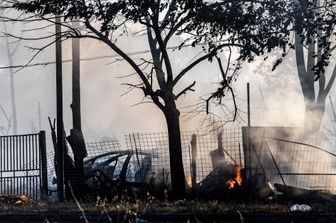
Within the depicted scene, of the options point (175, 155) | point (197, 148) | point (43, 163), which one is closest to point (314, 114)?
point (197, 148)

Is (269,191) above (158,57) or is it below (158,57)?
below

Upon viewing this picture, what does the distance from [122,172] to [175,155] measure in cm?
202

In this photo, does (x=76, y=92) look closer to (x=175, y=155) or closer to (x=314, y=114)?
(x=175, y=155)

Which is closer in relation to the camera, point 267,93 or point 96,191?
point 96,191

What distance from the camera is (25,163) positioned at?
17766mm

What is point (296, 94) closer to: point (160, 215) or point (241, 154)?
point (241, 154)

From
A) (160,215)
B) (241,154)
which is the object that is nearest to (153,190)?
(241,154)

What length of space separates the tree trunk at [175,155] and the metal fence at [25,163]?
13.1ft

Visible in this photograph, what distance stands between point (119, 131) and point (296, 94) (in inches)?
Result: 530

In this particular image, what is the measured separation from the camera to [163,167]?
1647 cm

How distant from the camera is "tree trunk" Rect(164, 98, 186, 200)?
14.8 meters

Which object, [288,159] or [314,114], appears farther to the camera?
[314,114]

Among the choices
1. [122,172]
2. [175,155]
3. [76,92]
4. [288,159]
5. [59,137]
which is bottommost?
[122,172]

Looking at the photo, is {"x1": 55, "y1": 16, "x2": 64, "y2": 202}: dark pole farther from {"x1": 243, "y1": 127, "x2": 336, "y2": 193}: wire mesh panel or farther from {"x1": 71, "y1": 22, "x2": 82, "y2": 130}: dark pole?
{"x1": 243, "y1": 127, "x2": 336, "y2": 193}: wire mesh panel
